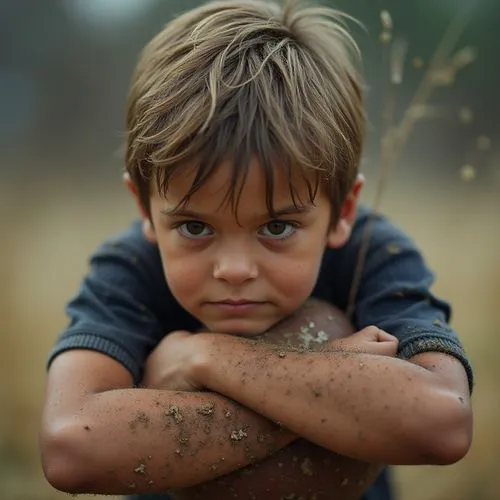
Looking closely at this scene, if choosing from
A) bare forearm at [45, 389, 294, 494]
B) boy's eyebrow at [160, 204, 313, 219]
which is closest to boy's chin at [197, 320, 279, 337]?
bare forearm at [45, 389, 294, 494]

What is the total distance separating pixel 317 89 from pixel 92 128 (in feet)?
20.3

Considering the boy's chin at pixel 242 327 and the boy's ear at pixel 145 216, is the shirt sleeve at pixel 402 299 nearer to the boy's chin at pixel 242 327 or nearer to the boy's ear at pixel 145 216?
the boy's chin at pixel 242 327

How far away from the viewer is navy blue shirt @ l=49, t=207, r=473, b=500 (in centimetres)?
252

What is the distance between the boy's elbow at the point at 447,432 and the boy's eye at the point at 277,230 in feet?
1.97

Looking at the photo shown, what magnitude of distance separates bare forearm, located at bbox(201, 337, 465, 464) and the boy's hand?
164 mm

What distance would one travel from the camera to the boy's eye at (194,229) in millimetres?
2391

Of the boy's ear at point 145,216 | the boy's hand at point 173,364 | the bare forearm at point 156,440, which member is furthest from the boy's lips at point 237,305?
the boy's ear at point 145,216

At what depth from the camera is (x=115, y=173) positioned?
841 cm

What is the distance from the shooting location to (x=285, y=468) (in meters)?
2.37

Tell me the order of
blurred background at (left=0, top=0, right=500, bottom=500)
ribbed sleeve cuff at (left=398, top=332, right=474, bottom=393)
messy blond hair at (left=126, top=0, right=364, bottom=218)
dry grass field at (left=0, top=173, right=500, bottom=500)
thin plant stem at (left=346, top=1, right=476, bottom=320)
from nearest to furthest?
1. messy blond hair at (left=126, top=0, right=364, bottom=218)
2. ribbed sleeve cuff at (left=398, top=332, right=474, bottom=393)
3. thin plant stem at (left=346, top=1, right=476, bottom=320)
4. dry grass field at (left=0, top=173, right=500, bottom=500)
5. blurred background at (left=0, top=0, right=500, bottom=500)

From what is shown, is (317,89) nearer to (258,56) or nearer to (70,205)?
(258,56)

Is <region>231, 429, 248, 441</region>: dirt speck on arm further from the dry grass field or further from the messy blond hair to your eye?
the dry grass field

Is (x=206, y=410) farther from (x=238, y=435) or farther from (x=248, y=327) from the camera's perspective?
(x=248, y=327)

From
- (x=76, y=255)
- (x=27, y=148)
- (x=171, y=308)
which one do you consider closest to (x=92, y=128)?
(x=27, y=148)
